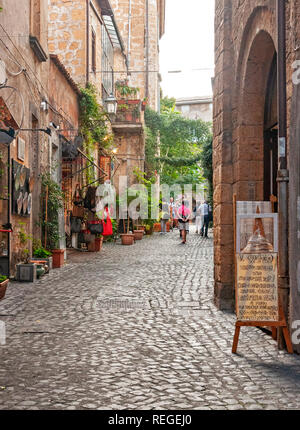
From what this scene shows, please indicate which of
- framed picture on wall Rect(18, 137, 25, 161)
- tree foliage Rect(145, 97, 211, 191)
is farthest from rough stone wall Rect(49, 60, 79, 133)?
tree foliage Rect(145, 97, 211, 191)

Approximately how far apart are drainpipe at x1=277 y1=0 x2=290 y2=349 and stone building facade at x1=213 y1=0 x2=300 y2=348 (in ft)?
1.53

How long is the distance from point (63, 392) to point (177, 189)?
1673 inches

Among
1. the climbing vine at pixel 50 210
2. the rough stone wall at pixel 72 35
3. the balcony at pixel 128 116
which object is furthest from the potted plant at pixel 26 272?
the balcony at pixel 128 116

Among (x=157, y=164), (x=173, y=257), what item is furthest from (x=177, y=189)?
(x=173, y=257)

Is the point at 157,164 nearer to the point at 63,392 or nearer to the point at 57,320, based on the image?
the point at 57,320

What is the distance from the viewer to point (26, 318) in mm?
6793

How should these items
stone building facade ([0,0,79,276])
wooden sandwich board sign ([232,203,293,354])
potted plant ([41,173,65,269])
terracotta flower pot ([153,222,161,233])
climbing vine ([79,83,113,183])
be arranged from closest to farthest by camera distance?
1. wooden sandwich board sign ([232,203,293,354])
2. stone building facade ([0,0,79,276])
3. potted plant ([41,173,65,269])
4. climbing vine ([79,83,113,183])
5. terracotta flower pot ([153,222,161,233])

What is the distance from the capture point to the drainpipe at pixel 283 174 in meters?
5.39

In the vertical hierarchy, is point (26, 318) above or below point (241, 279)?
below

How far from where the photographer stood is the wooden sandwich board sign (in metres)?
5.11

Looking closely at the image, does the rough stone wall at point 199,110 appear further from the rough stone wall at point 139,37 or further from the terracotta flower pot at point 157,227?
the terracotta flower pot at point 157,227

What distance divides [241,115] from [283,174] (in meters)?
2.20

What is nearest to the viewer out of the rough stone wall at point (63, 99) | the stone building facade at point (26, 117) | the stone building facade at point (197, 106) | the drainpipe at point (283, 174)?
the drainpipe at point (283, 174)

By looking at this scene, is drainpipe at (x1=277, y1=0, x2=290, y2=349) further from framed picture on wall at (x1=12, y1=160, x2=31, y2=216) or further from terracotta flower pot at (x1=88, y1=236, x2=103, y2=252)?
terracotta flower pot at (x1=88, y1=236, x2=103, y2=252)
